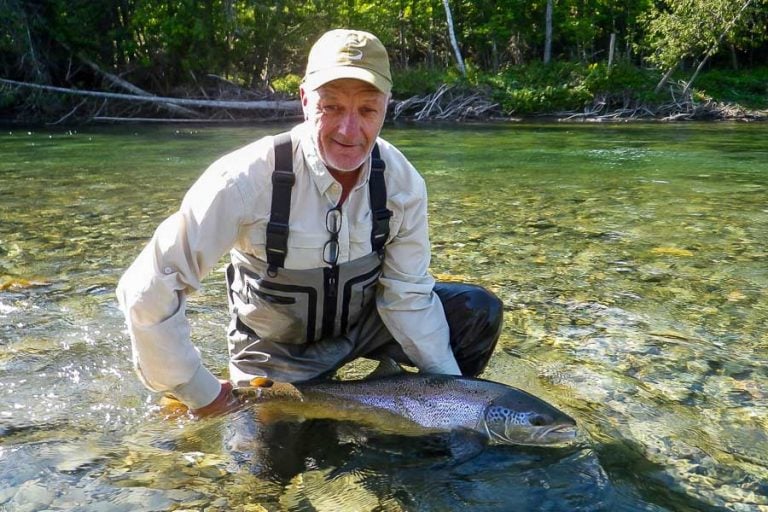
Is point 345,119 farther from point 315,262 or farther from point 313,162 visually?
point 315,262

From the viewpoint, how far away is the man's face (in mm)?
2965

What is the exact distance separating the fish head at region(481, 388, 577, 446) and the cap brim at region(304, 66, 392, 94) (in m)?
1.40

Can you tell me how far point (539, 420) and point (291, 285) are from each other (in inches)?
47.5

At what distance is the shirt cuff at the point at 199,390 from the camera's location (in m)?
3.10

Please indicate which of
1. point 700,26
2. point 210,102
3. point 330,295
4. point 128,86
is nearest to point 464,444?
point 330,295

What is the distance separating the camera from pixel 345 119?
2980 mm

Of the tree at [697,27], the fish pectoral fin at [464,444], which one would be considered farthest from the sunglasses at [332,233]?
the tree at [697,27]

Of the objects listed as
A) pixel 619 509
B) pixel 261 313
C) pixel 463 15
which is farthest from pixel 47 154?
pixel 463 15

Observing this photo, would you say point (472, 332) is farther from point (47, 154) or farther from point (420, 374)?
point (47, 154)

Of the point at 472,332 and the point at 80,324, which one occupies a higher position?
the point at 472,332

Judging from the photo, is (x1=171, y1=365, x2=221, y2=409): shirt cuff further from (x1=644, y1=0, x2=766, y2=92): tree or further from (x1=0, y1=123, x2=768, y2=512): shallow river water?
(x1=644, y1=0, x2=766, y2=92): tree

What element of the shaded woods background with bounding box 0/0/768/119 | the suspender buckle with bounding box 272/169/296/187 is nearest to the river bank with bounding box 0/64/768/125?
the shaded woods background with bounding box 0/0/768/119

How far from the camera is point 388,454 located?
3.19 m

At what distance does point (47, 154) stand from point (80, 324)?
38.6 feet
